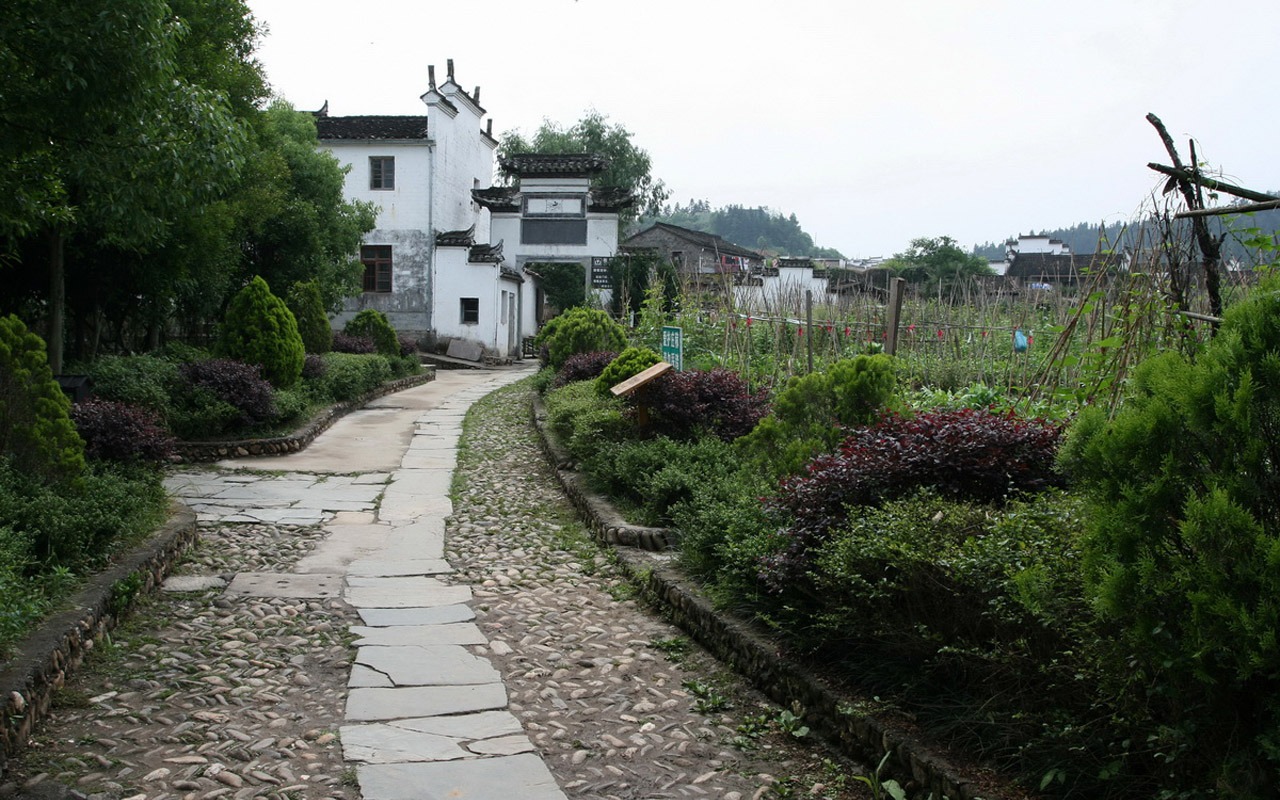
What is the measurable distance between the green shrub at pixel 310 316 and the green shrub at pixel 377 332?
10.9 ft

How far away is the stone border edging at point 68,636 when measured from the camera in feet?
12.3

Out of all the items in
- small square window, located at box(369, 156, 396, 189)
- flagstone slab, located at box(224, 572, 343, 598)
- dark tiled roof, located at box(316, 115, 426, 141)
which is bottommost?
flagstone slab, located at box(224, 572, 343, 598)

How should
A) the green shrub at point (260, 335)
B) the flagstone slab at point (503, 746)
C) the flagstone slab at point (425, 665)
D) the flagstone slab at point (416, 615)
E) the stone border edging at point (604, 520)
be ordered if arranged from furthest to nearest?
1. the green shrub at point (260, 335)
2. the stone border edging at point (604, 520)
3. the flagstone slab at point (416, 615)
4. the flagstone slab at point (425, 665)
5. the flagstone slab at point (503, 746)

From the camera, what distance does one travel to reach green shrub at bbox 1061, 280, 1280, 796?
254 centimetres

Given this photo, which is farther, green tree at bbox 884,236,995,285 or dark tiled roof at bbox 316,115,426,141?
green tree at bbox 884,236,995,285

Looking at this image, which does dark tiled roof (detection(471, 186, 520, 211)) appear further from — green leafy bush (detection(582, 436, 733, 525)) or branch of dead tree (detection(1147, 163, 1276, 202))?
branch of dead tree (detection(1147, 163, 1276, 202))

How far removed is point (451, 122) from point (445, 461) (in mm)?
23679

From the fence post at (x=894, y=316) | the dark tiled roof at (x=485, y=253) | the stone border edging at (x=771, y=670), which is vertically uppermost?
the dark tiled roof at (x=485, y=253)

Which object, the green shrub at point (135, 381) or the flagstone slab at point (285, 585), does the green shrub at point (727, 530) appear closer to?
the flagstone slab at point (285, 585)

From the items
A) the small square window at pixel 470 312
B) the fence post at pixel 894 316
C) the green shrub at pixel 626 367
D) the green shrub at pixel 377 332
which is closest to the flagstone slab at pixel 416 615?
the fence post at pixel 894 316

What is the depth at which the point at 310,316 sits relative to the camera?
20594 millimetres

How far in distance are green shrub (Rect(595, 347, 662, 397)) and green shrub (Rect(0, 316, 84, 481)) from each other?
6132 millimetres

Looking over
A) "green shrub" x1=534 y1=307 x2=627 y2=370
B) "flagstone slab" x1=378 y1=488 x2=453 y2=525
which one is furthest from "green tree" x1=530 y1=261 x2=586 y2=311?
"flagstone slab" x1=378 y1=488 x2=453 y2=525

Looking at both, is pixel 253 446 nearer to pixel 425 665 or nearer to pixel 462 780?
pixel 425 665
